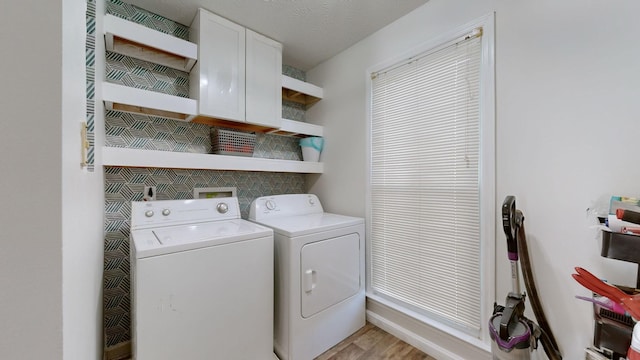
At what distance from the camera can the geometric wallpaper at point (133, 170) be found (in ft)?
5.57

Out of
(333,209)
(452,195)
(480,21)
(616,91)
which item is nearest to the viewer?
(616,91)

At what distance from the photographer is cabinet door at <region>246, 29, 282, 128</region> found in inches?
80.1

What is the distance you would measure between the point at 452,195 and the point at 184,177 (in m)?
2.09

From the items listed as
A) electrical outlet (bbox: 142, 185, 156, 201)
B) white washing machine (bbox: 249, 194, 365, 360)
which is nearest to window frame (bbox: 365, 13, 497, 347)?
white washing machine (bbox: 249, 194, 365, 360)

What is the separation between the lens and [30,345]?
417 millimetres

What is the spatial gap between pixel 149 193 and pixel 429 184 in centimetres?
212

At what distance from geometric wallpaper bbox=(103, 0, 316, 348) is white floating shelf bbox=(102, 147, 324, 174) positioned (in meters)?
0.25

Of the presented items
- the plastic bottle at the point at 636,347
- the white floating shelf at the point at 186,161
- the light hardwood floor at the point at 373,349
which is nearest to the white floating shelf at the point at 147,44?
the white floating shelf at the point at 186,161

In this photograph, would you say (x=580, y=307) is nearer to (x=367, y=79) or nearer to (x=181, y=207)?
(x=367, y=79)

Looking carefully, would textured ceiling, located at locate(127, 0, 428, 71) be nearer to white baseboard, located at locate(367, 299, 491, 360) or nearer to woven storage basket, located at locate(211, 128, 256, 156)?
woven storage basket, located at locate(211, 128, 256, 156)

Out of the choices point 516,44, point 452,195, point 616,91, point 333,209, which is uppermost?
point 516,44

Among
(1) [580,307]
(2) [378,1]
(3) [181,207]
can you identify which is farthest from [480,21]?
(3) [181,207]

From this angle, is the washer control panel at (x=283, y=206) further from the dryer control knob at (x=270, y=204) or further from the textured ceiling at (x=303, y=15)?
the textured ceiling at (x=303, y=15)

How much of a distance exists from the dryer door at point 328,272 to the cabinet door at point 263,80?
117cm
